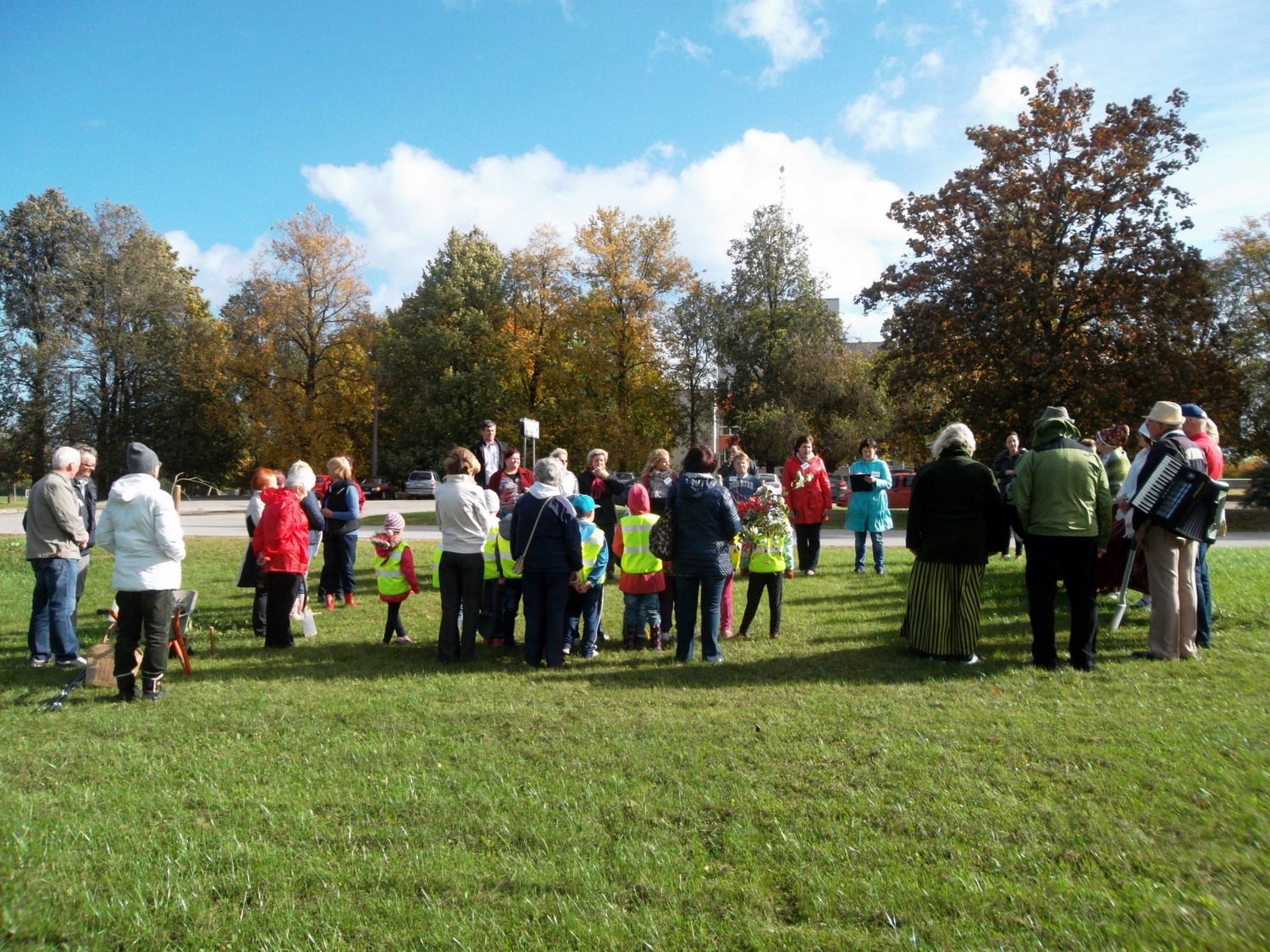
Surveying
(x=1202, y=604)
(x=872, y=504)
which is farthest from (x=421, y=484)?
(x=1202, y=604)

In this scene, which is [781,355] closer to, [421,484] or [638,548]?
[421,484]

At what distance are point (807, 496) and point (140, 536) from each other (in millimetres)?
8274

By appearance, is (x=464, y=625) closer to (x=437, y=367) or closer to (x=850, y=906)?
(x=850, y=906)

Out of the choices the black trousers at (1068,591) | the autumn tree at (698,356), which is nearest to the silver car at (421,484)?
the autumn tree at (698,356)

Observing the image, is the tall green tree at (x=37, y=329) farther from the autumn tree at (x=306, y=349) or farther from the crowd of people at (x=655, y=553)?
the crowd of people at (x=655, y=553)

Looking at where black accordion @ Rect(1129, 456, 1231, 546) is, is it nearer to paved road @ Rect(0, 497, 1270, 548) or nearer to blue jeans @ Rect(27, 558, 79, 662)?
blue jeans @ Rect(27, 558, 79, 662)

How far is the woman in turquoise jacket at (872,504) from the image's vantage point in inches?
487

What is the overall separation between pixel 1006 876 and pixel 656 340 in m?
39.0

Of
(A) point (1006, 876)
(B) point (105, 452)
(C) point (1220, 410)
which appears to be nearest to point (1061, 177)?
(C) point (1220, 410)

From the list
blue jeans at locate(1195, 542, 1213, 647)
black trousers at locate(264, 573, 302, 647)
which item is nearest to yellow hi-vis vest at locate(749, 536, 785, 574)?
blue jeans at locate(1195, 542, 1213, 647)

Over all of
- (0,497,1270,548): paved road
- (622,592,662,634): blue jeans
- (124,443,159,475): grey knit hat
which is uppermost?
(124,443,159,475): grey knit hat

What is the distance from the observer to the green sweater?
681 centimetres

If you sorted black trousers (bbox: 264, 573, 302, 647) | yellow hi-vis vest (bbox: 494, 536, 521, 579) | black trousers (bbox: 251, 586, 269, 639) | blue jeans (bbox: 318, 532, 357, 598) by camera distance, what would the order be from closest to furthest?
yellow hi-vis vest (bbox: 494, 536, 521, 579)
black trousers (bbox: 264, 573, 302, 647)
black trousers (bbox: 251, 586, 269, 639)
blue jeans (bbox: 318, 532, 357, 598)

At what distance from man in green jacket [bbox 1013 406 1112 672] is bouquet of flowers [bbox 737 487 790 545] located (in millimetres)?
2172
